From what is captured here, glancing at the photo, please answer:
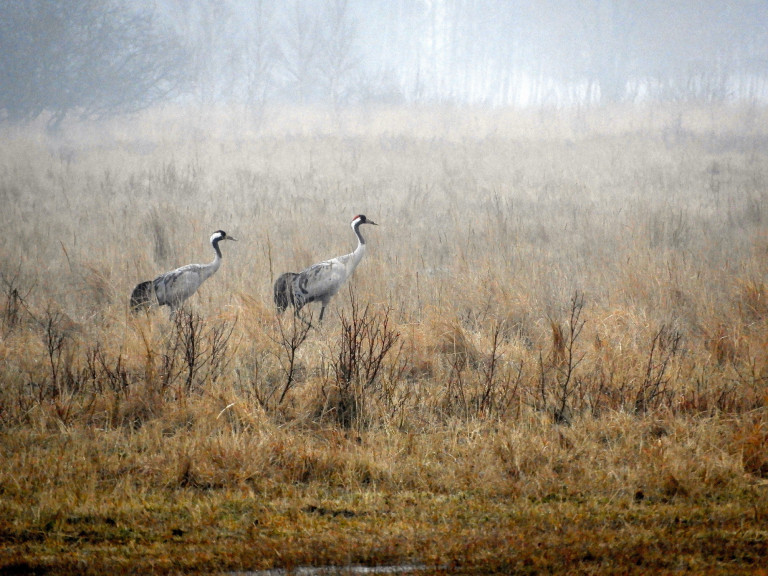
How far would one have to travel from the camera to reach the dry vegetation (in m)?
3.30

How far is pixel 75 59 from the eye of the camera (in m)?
24.3

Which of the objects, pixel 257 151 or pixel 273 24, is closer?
pixel 257 151

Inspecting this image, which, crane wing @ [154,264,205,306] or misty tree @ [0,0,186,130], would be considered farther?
misty tree @ [0,0,186,130]

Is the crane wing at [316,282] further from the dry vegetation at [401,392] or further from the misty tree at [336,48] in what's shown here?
the misty tree at [336,48]

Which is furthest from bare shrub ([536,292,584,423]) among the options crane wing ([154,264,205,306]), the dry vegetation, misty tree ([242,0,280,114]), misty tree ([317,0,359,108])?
misty tree ([317,0,359,108])

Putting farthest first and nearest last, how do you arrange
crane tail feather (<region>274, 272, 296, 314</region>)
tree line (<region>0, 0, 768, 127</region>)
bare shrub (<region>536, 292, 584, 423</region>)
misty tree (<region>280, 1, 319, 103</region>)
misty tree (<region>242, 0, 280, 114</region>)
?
misty tree (<region>280, 1, 319, 103</region>) < misty tree (<region>242, 0, 280, 114</region>) < tree line (<region>0, 0, 768, 127</region>) < crane tail feather (<region>274, 272, 296, 314</region>) < bare shrub (<region>536, 292, 584, 423</region>)

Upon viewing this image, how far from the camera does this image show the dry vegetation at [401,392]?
10.8 feet

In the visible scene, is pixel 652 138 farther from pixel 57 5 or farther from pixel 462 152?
pixel 57 5

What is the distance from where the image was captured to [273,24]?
46750mm

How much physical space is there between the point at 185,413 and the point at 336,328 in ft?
9.43

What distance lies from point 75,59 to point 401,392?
23242 mm

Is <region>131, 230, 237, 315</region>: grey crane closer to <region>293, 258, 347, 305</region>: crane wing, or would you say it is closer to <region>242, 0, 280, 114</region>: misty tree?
<region>293, 258, 347, 305</region>: crane wing

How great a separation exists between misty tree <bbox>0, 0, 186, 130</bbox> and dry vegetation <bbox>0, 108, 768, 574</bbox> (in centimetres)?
1138

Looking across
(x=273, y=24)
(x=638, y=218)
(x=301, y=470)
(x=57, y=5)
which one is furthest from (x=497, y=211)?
(x=273, y=24)
